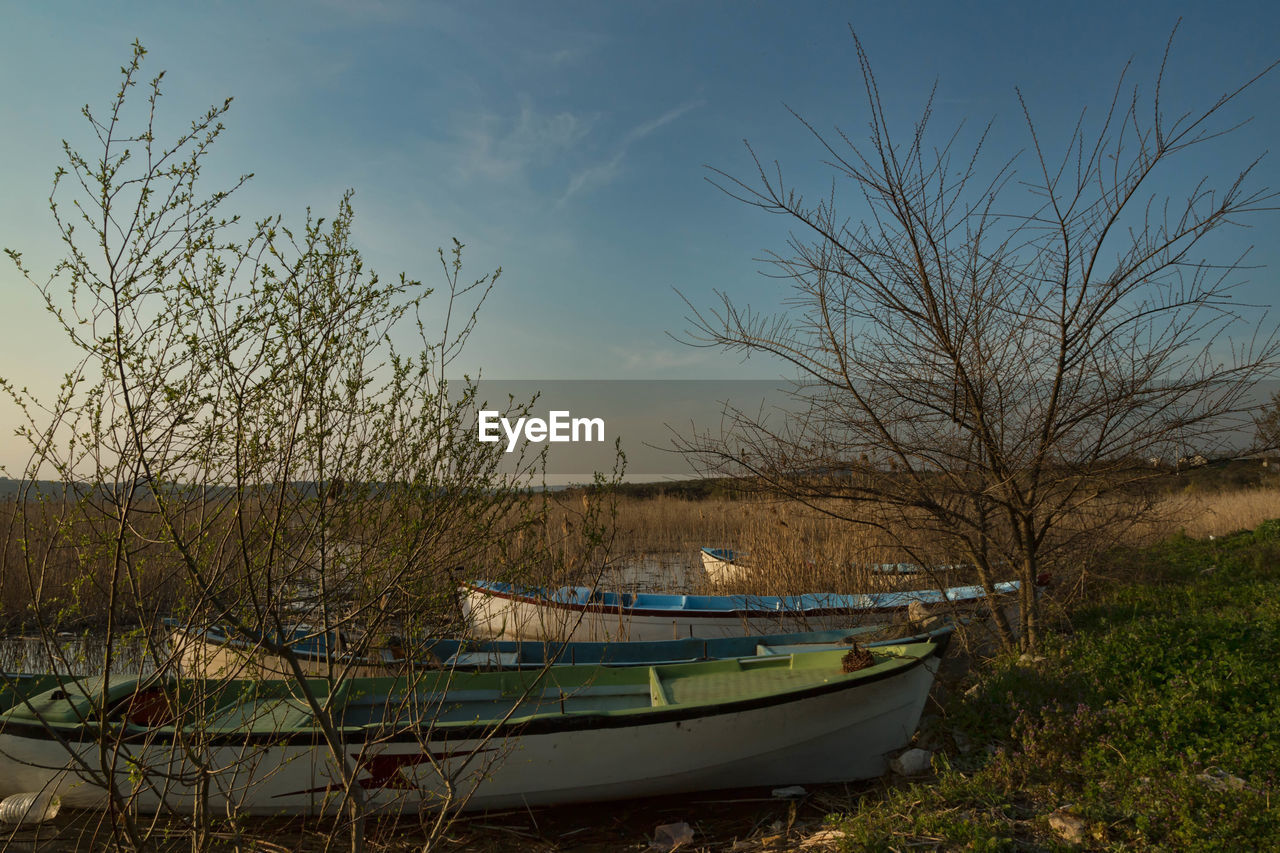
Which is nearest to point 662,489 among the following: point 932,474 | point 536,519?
point 932,474

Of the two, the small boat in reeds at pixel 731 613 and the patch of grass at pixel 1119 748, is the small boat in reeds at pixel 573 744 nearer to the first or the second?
the patch of grass at pixel 1119 748

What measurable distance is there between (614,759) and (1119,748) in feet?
9.57

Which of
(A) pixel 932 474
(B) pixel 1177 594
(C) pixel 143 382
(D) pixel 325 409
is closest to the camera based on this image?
(C) pixel 143 382

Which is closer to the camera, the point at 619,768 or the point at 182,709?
the point at 182,709

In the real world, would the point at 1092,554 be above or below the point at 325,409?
below

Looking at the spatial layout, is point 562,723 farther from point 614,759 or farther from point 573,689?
point 573,689

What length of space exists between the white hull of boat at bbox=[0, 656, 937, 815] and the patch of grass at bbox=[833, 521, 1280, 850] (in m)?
0.48

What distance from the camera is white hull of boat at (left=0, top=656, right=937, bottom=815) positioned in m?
4.61

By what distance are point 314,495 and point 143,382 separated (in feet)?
2.54

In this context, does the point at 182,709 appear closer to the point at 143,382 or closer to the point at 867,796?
the point at 143,382

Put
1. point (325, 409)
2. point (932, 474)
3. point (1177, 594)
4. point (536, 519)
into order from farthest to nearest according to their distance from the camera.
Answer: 1. point (1177, 594)
2. point (932, 474)
3. point (536, 519)
4. point (325, 409)

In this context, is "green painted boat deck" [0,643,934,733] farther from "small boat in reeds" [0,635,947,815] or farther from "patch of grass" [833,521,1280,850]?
"patch of grass" [833,521,1280,850]

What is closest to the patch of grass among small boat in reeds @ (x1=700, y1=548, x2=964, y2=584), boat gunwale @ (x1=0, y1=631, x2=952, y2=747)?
boat gunwale @ (x1=0, y1=631, x2=952, y2=747)

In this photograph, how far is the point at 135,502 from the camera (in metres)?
2.82
